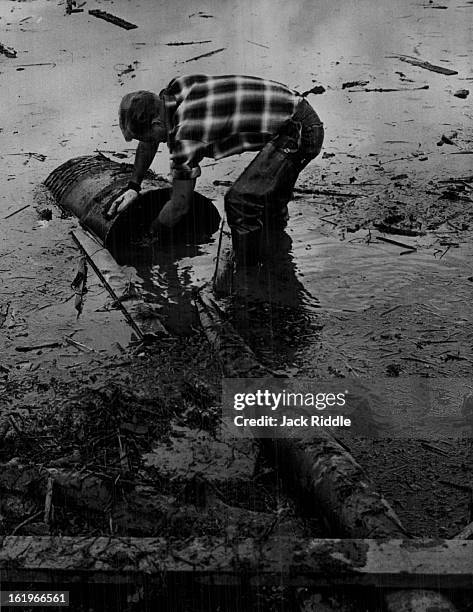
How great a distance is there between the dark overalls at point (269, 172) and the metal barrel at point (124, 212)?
0.65m

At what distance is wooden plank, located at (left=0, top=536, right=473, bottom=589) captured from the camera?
10.6 ft

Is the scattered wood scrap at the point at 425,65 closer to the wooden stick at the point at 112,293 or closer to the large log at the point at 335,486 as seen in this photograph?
the wooden stick at the point at 112,293

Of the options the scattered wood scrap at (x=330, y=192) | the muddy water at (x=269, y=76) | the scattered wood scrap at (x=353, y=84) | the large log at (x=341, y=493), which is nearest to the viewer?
the large log at (x=341, y=493)

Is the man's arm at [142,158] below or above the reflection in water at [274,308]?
above

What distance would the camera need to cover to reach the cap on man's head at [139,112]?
19.2 feet

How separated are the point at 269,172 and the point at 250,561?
393 cm

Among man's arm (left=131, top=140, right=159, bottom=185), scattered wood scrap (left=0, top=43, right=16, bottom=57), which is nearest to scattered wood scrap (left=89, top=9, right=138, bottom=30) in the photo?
scattered wood scrap (left=0, top=43, right=16, bottom=57)

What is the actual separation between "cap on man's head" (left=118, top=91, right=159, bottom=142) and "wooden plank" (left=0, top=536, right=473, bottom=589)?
11.2 ft

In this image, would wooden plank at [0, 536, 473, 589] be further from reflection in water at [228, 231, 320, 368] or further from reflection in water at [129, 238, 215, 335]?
reflection in water at [129, 238, 215, 335]

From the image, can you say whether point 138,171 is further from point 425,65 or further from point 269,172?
point 425,65

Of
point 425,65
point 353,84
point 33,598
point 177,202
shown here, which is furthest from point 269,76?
point 33,598

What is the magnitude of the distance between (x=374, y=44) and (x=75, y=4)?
6087 mm

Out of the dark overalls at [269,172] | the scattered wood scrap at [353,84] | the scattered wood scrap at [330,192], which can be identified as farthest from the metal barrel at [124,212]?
the scattered wood scrap at [353,84]

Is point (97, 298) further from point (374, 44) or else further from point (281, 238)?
point (374, 44)
